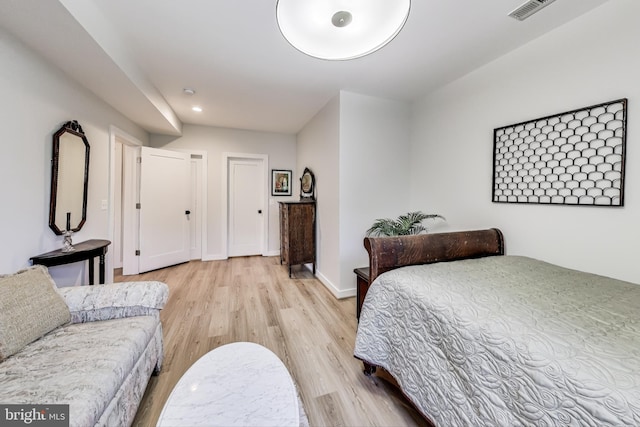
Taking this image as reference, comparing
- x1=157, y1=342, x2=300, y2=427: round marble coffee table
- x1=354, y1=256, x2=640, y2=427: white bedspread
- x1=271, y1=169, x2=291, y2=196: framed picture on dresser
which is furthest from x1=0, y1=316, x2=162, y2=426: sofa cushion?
x1=271, y1=169, x2=291, y2=196: framed picture on dresser

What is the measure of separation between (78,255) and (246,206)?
2751 millimetres

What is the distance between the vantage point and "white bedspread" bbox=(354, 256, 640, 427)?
2.20ft

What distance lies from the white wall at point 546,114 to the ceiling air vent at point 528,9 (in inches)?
13.9

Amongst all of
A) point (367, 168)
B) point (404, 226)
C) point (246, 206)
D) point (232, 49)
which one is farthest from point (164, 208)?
point (404, 226)

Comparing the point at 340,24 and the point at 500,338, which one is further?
the point at 340,24

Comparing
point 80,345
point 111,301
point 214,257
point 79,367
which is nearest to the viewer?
point 79,367

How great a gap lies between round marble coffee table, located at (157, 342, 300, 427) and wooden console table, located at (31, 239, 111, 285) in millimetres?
1697

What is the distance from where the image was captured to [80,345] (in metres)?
1.14

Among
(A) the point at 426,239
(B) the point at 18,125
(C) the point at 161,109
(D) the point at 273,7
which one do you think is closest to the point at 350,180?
(A) the point at 426,239

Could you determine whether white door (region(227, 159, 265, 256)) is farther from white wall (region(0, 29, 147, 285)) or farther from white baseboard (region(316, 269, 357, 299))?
white wall (region(0, 29, 147, 285))

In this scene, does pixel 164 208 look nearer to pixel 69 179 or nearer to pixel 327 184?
pixel 69 179

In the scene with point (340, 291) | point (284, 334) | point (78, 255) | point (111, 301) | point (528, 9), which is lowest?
point (284, 334)

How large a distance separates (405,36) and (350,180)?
1.44 metres

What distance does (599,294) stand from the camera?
1.17 m
